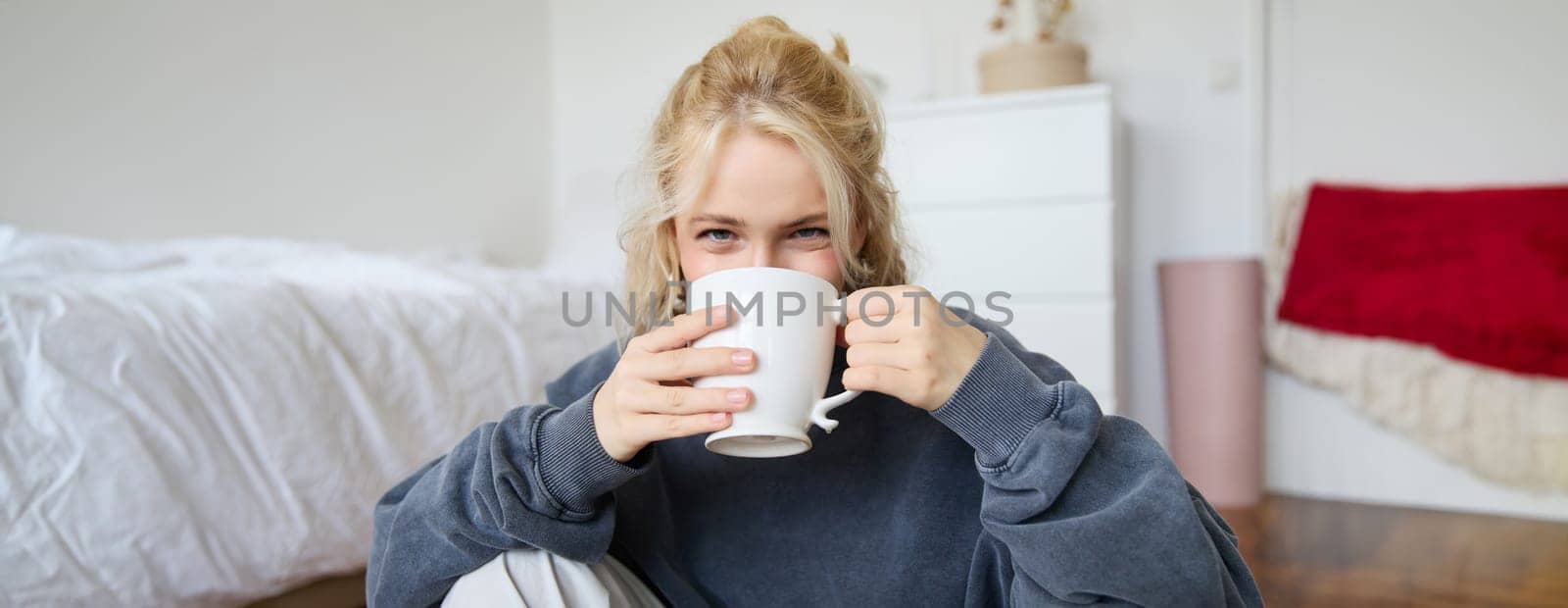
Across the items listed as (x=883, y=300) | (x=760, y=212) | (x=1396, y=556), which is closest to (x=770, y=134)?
(x=760, y=212)

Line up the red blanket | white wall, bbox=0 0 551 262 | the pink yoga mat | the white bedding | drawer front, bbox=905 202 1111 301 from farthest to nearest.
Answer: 1. the pink yoga mat
2. drawer front, bbox=905 202 1111 301
3. the red blanket
4. white wall, bbox=0 0 551 262
5. the white bedding

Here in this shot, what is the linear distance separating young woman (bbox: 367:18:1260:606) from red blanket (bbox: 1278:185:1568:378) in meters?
1.84

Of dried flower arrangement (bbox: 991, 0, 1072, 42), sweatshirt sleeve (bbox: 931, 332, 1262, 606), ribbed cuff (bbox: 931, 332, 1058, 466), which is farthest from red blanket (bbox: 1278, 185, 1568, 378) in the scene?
ribbed cuff (bbox: 931, 332, 1058, 466)

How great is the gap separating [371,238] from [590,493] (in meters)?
2.31

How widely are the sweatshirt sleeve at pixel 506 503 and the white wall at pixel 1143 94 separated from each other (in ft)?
5.02

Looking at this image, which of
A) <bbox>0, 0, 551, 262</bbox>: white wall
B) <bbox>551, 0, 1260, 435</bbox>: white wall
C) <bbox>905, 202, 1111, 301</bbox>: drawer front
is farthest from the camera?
<bbox>551, 0, 1260, 435</bbox>: white wall

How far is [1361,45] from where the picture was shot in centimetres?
243

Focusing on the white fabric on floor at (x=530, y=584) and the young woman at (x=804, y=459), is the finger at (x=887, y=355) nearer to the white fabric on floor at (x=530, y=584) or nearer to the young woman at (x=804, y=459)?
the young woman at (x=804, y=459)

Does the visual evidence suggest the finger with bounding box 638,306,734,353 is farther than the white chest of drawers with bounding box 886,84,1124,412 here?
No

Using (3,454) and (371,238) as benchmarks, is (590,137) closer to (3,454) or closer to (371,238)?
(371,238)

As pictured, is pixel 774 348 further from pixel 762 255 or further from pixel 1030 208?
pixel 1030 208

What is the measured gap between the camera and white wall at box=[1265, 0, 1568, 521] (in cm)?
227

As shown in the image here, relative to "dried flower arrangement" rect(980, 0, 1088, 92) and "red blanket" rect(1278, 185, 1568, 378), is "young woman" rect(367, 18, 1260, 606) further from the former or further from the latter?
"red blanket" rect(1278, 185, 1568, 378)

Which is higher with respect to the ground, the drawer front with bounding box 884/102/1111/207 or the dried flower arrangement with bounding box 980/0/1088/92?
the dried flower arrangement with bounding box 980/0/1088/92
